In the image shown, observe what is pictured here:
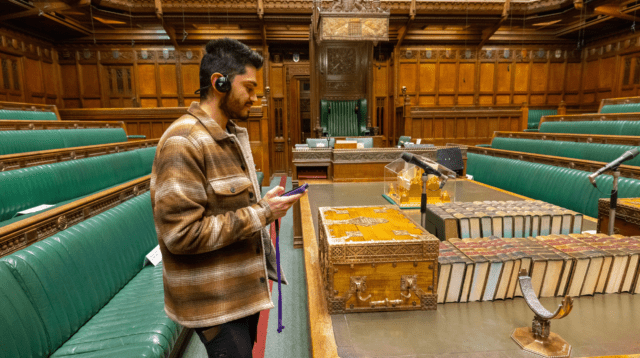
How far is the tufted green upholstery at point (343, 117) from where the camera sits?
8.56 metres

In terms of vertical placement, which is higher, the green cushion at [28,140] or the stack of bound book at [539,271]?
the green cushion at [28,140]

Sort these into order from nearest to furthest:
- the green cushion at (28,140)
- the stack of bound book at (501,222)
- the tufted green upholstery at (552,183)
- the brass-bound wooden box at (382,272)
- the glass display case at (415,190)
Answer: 1. the brass-bound wooden box at (382,272)
2. the stack of bound book at (501,222)
3. the glass display case at (415,190)
4. the tufted green upholstery at (552,183)
5. the green cushion at (28,140)

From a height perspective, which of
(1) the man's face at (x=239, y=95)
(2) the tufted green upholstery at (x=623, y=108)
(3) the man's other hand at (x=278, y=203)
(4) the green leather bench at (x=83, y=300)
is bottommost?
(4) the green leather bench at (x=83, y=300)

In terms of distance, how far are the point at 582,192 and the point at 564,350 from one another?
101 inches

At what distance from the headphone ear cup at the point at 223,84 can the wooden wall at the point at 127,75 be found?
29.3 feet

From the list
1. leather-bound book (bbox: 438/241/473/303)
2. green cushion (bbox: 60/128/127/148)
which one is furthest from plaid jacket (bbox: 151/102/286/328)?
green cushion (bbox: 60/128/127/148)

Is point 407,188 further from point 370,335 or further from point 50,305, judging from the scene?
point 50,305

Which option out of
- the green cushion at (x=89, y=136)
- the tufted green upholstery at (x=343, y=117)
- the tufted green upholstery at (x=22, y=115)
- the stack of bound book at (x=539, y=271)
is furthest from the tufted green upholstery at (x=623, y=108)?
the tufted green upholstery at (x=22, y=115)

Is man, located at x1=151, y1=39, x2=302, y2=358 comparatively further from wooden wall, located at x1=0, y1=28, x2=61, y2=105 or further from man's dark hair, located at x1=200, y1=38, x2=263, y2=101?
wooden wall, located at x1=0, y1=28, x2=61, y2=105

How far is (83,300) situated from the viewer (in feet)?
5.60

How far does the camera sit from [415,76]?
33.1ft

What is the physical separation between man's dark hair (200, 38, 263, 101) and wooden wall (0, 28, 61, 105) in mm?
9503

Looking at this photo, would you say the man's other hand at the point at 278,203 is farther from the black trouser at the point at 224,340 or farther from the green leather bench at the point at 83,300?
the green leather bench at the point at 83,300

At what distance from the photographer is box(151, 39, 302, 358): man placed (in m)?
0.87
